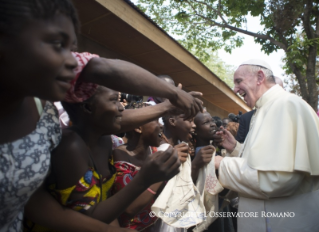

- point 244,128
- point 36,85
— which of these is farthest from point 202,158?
point 36,85

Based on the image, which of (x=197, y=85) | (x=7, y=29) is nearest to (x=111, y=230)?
(x=7, y=29)

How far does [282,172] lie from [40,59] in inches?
81.3

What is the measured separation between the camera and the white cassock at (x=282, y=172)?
85.9 inches

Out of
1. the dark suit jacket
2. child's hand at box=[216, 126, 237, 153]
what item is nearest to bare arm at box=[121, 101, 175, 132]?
child's hand at box=[216, 126, 237, 153]

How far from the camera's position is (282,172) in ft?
7.14

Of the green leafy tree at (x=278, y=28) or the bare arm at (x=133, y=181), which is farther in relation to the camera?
the green leafy tree at (x=278, y=28)

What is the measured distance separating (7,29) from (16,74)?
16 centimetres

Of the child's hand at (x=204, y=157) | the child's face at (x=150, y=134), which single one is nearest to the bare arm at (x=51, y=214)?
the child's face at (x=150, y=134)

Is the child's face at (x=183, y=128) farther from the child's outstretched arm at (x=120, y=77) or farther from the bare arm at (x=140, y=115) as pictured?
the child's outstretched arm at (x=120, y=77)

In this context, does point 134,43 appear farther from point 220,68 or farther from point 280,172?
point 220,68

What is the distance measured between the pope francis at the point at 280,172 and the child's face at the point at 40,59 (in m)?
1.88

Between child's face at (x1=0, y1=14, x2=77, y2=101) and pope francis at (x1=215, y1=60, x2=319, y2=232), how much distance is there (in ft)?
6.16

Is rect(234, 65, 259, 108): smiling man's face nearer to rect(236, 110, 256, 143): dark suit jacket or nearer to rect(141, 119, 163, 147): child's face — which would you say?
rect(236, 110, 256, 143): dark suit jacket

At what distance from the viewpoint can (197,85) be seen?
320 inches
